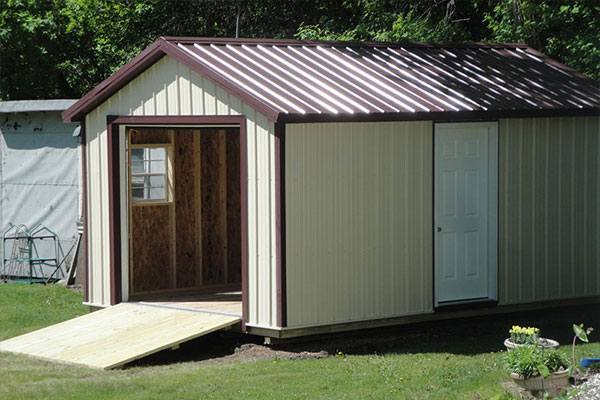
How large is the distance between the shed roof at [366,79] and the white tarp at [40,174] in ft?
12.7

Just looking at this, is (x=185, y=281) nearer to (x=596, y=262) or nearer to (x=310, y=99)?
(x=310, y=99)

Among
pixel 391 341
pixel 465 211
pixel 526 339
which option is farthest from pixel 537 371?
pixel 465 211

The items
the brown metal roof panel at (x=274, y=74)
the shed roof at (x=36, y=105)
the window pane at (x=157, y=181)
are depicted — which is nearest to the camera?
the brown metal roof panel at (x=274, y=74)

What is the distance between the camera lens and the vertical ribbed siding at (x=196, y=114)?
411 inches

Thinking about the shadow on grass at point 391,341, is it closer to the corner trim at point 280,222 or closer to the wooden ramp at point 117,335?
the wooden ramp at point 117,335

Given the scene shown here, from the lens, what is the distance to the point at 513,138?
1198 cm

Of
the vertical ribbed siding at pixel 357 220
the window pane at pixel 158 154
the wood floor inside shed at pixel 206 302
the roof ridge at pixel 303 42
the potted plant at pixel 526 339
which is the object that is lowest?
the wood floor inside shed at pixel 206 302

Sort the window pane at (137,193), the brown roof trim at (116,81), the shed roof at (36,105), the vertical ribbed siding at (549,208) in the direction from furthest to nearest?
the shed roof at (36,105)
the window pane at (137,193)
the vertical ribbed siding at (549,208)
the brown roof trim at (116,81)

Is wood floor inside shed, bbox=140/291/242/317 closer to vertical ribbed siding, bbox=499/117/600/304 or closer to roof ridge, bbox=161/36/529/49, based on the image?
roof ridge, bbox=161/36/529/49

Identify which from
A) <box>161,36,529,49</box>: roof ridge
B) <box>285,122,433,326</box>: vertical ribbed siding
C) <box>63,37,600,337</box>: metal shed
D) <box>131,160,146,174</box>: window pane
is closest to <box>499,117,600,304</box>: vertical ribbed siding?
<box>63,37,600,337</box>: metal shed

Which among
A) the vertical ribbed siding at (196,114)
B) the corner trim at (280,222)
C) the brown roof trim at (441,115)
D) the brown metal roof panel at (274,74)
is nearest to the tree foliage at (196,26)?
the brown roof trim at (441,115)

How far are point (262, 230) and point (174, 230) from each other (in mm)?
3402

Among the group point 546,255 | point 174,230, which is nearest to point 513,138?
point 546,255

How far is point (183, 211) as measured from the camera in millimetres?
13734
